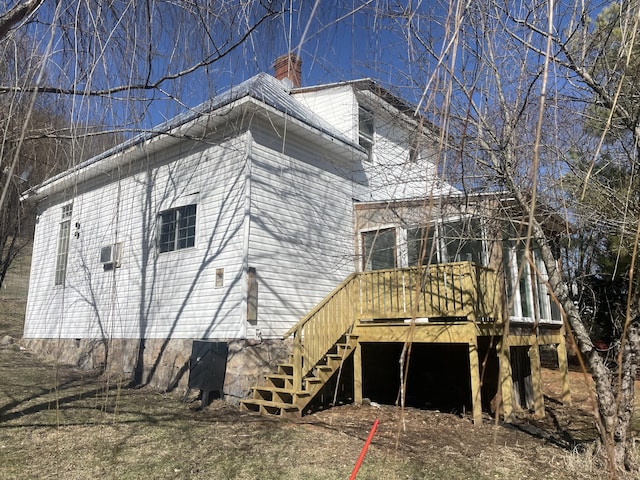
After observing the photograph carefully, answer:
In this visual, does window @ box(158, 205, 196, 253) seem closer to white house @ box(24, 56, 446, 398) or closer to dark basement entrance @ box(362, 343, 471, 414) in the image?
white house @ box(24, 56, 446, 398)

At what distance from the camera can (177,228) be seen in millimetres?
9820

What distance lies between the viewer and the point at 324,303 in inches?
317

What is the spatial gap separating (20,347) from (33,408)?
7557 millimetres

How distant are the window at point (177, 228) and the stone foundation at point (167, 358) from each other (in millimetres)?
1898

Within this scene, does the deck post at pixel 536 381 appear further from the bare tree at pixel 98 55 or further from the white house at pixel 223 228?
the bare tree at pixel 98 55

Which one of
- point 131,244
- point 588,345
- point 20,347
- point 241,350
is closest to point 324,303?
point 241,350

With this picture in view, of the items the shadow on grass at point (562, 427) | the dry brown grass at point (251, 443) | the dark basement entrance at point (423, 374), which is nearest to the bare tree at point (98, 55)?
the dry brown grass at point (251, 443)

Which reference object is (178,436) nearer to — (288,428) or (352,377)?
(288,428)

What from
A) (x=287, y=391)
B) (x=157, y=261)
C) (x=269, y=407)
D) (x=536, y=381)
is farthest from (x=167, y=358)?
(x=536, y=381)

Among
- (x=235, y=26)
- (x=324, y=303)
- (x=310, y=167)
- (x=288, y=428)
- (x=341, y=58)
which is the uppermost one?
(x=310, y=167)

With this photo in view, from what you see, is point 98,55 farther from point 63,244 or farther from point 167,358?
point 63,244

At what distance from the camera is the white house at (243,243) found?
26.9 feet

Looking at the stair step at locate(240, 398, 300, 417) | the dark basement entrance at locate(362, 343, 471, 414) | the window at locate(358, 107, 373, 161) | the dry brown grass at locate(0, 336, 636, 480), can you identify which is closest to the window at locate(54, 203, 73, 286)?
the dry brown grass at locate(0, 336, 636, 480)

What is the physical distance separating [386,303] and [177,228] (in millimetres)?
4526
